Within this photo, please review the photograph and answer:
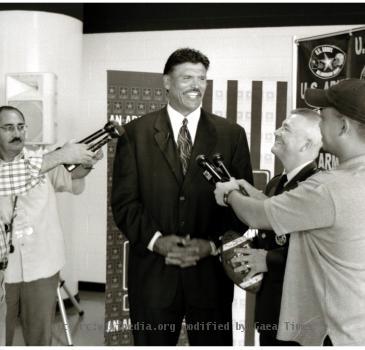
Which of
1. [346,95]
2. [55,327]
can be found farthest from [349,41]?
[55,327]

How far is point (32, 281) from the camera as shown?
8.64ft

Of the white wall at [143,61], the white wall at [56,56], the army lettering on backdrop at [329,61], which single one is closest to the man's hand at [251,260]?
the army lettering on backdrop at [329,61]

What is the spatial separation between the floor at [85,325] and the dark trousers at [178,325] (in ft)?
6.13

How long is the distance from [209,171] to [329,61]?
2.24 metres

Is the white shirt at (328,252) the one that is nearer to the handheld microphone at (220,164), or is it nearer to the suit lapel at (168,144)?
the handheld microphone at (220,164)

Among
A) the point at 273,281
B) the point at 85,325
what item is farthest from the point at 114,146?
the point at 85,325

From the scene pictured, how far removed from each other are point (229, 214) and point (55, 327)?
2647mm

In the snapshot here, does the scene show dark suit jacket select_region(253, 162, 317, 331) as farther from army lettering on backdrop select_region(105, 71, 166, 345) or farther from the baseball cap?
army lettering on backdrop select_region(105, 71, 166, 345)

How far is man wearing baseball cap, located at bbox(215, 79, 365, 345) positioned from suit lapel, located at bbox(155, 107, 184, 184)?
57cm

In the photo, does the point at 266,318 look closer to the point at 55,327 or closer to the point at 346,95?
the point at 346,95

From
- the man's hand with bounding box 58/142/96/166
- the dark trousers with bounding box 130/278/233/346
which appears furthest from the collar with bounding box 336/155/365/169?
the man's hand with bounding box 58/142/96/166

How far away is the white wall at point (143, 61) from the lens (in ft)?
16.6

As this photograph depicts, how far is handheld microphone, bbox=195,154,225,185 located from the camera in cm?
201

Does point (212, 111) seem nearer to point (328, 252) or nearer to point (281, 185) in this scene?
point (281, 185)
